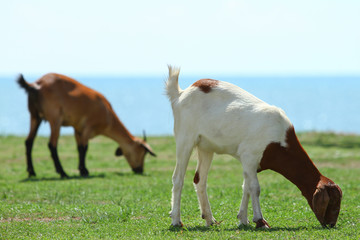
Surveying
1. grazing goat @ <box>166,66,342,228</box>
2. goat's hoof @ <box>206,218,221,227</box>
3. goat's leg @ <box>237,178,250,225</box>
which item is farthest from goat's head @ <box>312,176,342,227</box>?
goat's hoof @ <box>206,218,221,227</box>

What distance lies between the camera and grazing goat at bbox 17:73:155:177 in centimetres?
1641

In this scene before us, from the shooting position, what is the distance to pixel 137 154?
58.6ft

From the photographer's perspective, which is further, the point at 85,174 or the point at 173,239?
the point at 85,174

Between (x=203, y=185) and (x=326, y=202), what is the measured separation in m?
1.85

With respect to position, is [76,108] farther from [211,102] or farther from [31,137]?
[211,102]

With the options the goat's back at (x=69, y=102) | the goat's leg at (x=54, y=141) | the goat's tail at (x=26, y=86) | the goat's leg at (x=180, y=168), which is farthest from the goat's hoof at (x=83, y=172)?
→ the goat's leg at (x=180, y=168)

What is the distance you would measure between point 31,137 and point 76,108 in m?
1.46

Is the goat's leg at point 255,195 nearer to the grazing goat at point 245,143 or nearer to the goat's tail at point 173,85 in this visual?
the grazing goat at point 245,143

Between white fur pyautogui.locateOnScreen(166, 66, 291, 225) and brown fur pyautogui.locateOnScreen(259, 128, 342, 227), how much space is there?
0.11 meters

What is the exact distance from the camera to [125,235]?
812 centimetres

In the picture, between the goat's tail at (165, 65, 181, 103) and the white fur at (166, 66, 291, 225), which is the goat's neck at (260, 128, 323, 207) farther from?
the goat's tail at (165, 65, 181, 103)

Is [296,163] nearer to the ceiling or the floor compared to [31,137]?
nearer to the ceiling

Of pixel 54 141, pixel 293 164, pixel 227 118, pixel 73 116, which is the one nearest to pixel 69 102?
pixel 73 116

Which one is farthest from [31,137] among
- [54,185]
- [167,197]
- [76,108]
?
[167,197]
